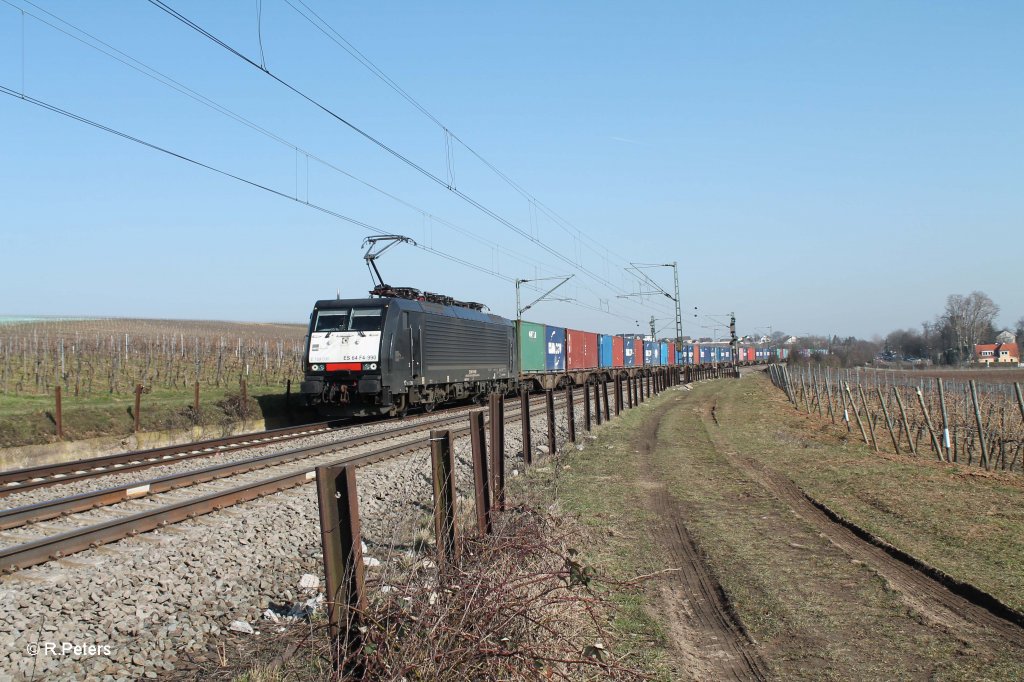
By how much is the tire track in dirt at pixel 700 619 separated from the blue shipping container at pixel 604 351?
123ft

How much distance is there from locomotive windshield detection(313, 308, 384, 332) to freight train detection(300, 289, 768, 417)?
25 millimetres

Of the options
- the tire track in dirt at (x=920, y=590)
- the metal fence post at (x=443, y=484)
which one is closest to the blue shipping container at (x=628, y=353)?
the tire track in dirt at (x=920, y=590)

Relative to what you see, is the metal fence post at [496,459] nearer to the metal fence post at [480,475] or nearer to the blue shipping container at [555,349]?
the metal fence post at [480,475]

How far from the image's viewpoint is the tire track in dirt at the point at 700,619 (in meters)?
4.77

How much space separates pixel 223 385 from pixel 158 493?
1918 cm

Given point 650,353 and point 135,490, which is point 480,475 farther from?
point 650,353

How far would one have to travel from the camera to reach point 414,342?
2088 cm

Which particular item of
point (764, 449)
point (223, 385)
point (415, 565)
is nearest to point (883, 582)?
point (415, 565)

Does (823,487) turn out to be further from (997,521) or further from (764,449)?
(764,449)

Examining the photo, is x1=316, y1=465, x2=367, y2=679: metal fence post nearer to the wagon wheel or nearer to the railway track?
the railway track

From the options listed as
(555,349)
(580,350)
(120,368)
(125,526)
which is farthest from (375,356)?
(580,350)

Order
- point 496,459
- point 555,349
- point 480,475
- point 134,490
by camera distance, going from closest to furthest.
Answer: point 480,475 → point 496,459 → point 134,490 → point 555,349

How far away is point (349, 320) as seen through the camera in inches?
771

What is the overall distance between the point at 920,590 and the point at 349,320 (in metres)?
15.5
